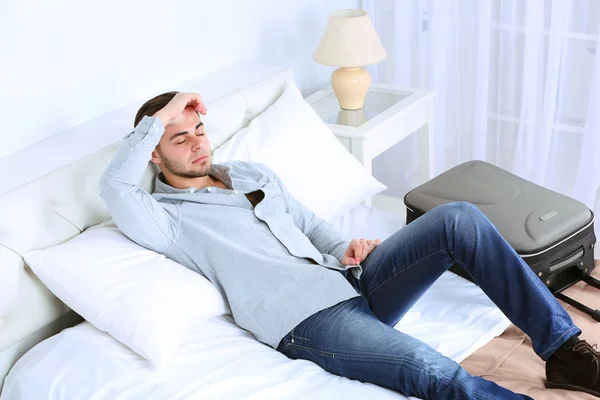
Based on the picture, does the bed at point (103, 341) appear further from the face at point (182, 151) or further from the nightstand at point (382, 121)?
Answer: the nightstand at point (382, 121)

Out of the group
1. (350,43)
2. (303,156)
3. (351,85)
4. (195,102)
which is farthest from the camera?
(351,85)

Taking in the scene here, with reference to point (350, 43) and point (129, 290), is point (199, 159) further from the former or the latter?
point (350, 43)

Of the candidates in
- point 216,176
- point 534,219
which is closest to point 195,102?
point 216,176

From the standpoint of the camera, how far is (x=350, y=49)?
2822mm

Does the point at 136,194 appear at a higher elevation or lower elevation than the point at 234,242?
higher

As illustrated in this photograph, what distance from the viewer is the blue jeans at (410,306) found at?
5.51ft

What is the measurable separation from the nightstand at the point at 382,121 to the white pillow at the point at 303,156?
0.22 m

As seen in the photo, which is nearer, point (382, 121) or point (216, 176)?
point (216, 176)

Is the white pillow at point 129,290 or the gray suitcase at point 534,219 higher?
the white pillow at point 129,290

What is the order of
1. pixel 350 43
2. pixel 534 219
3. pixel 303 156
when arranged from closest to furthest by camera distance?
pixel 534 219 < pixel 303 156 < pixel 350 43

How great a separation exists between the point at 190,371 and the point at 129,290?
9.1 inches

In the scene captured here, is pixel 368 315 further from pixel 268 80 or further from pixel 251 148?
pixel 268 80

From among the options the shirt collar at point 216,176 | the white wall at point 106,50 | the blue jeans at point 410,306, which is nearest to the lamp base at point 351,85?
the white wall at point 106,50

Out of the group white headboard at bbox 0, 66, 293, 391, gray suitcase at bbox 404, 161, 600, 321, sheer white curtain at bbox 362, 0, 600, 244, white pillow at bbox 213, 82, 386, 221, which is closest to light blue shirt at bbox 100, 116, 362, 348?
white headboard at bbox 0, 66, 293, 391
